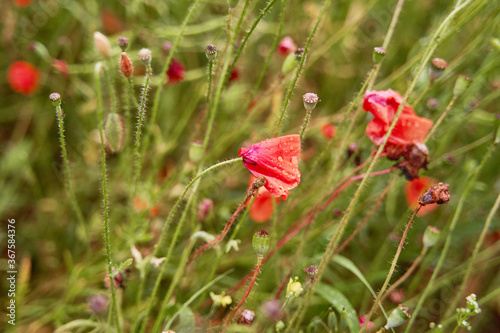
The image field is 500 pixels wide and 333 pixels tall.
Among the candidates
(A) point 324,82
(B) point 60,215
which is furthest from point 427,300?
(B) point 60,215

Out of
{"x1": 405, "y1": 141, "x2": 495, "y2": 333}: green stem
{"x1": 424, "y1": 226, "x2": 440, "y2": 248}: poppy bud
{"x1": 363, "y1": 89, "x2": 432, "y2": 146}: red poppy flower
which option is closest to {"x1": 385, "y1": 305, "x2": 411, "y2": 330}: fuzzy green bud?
{"x1": 405, "y1": 141, "x2": 495, "y2": 333}: green stem

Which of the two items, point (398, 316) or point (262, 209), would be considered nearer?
point (398, 316)

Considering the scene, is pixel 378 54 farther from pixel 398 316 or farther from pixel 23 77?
pixel 23 77

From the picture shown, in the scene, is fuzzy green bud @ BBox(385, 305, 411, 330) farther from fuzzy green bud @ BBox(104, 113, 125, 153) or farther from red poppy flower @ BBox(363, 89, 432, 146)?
fuzzy green bud @ BBox(104, 113, 125, 153)

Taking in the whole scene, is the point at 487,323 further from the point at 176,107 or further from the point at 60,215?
the point at 60,215

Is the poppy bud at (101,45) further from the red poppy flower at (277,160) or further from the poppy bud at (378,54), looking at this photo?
Answer: the poppy bud at (378,54)

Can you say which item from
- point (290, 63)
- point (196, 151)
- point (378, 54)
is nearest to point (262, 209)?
point (196, 151)
